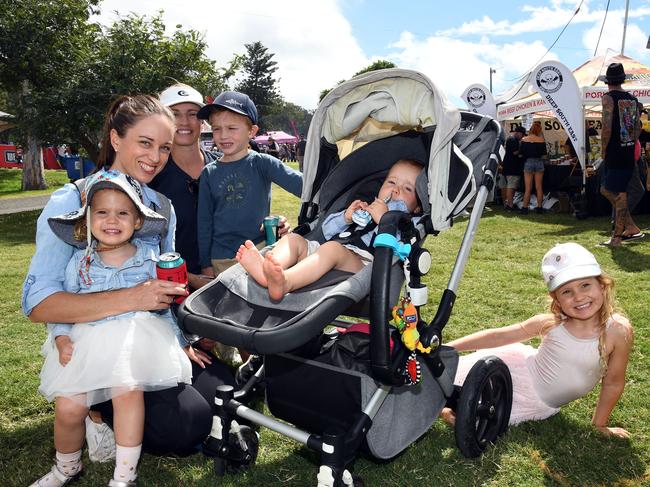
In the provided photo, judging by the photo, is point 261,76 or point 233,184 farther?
point 261,76

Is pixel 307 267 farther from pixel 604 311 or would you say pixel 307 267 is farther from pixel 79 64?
pixel 79 64

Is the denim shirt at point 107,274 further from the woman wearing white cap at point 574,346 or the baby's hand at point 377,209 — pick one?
the woman wearing white cap at point 574,346

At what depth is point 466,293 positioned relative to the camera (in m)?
5.70

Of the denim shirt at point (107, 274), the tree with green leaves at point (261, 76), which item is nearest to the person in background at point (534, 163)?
the denim shirt at point (107, 274)

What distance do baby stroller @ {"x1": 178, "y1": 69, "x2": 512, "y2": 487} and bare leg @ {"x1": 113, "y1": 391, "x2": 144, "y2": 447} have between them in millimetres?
378

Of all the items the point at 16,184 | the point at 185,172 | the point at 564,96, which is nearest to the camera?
the point at 185,172

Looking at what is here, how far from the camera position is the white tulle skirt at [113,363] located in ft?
8.05

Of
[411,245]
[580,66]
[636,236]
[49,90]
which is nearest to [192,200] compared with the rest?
[411,245]

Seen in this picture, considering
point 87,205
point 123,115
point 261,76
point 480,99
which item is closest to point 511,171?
point 480,99

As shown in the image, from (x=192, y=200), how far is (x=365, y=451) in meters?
2.26

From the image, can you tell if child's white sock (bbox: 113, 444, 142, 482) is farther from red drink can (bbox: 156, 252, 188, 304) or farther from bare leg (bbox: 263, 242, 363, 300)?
bare leg (bbox: 263, 242, 363, 300)

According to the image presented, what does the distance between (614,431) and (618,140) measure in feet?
17.8

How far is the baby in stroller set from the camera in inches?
102

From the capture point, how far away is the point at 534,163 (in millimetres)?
11094
